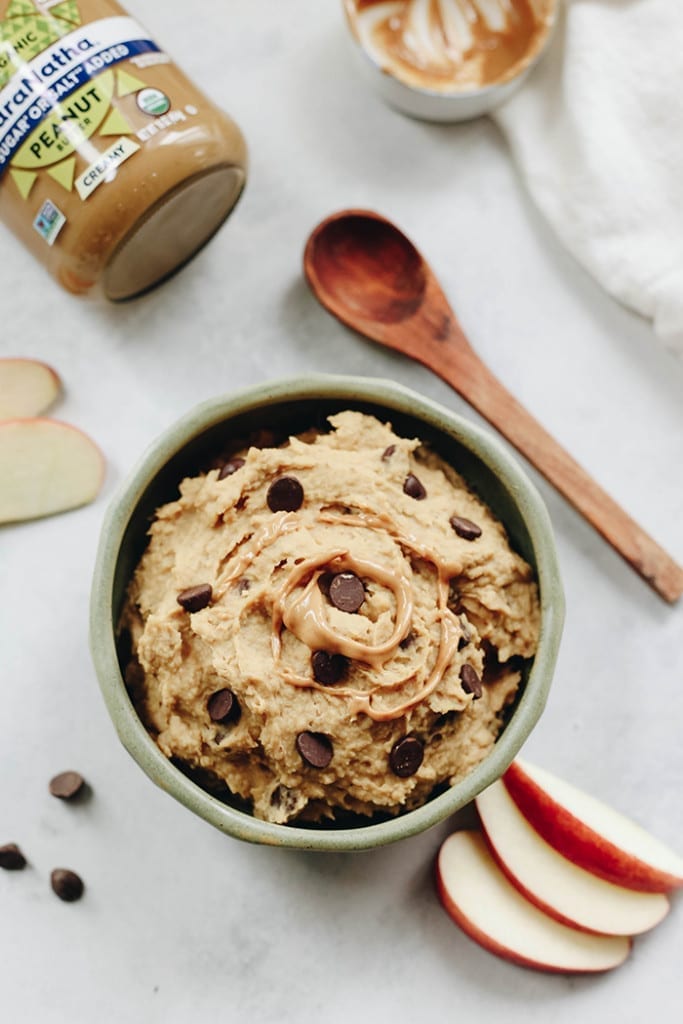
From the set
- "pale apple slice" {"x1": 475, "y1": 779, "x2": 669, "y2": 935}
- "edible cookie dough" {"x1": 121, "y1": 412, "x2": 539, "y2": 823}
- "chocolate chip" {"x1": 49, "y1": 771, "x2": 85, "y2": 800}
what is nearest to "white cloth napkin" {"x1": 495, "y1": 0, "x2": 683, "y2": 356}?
"edible cookie dough" {"x1": 121, "y1": 412, "x2": 539, "y2": 823}

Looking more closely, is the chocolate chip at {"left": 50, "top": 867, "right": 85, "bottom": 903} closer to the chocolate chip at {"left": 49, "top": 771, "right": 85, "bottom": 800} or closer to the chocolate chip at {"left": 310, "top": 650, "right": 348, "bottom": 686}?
the chocolate chip at {"left": 49, "top": 771, "right": 85, "bottom": 800}

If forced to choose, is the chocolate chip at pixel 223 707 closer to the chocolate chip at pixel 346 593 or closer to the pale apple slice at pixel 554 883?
the chocolate chip at pixel 346 593

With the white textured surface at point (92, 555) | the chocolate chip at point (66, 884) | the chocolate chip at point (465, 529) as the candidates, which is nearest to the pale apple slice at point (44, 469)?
the white textured surface at point (92, 555)

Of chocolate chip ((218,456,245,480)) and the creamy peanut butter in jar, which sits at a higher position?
the creamy peanut butter in jar

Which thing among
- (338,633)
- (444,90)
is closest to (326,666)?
(338,633)

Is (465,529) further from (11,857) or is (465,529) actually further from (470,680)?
(11,857)
